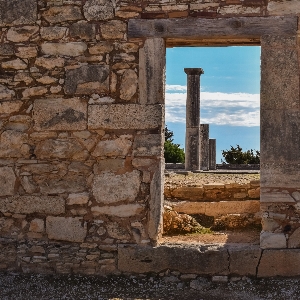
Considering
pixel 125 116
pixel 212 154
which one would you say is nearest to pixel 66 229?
pixel 125 116

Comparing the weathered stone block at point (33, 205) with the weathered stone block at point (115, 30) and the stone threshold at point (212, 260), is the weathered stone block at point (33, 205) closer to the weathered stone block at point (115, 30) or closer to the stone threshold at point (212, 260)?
the stone threshold at point (212, 260)

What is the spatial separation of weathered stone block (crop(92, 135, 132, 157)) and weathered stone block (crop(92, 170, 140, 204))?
0.22 metres

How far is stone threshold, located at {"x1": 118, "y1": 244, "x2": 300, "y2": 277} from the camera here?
454 centimetres

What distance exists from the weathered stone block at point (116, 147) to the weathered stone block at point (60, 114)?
0.32 m

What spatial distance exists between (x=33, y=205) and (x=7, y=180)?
0.41 meters

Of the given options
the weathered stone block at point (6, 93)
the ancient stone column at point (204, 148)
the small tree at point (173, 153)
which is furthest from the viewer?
the small tree at point (173, 153)

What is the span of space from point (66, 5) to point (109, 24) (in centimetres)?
54

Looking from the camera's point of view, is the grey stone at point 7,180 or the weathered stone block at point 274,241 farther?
the grey stone at point 7,180

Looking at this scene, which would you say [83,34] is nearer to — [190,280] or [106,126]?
[106,126]

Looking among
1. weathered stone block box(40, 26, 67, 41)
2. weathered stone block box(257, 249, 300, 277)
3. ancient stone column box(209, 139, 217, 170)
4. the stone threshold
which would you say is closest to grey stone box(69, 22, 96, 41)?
weathered stone block box(40, 26, 67, 41)

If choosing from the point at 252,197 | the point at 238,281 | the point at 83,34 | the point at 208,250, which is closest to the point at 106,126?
the point at 83,34

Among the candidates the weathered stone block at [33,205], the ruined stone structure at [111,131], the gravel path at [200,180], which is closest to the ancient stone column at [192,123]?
the gravel path at [200,180]

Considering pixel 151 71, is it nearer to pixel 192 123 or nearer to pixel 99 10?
pixel 99 10

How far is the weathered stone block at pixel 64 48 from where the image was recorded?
4766mm
